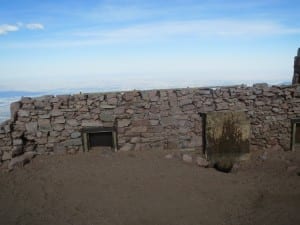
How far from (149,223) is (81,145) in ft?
13.1

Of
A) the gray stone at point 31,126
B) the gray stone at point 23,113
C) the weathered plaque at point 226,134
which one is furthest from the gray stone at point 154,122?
the gray stone at point 23,113

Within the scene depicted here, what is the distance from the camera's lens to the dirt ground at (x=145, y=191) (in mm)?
6094

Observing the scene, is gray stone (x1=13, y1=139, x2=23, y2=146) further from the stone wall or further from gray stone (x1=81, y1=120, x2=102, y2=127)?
gray stone (x1=81, y1=120, x2=102, y2=127)

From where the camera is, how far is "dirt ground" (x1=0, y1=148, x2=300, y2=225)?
6094mm

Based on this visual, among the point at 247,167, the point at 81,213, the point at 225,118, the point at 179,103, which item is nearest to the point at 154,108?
the point at 179,103

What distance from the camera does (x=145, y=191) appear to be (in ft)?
23.8

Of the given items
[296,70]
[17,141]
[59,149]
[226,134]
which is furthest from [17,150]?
[296,70]

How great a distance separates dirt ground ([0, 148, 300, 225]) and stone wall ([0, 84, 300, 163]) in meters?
0.48

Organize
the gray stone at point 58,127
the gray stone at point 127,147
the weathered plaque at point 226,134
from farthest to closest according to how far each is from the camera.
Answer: the weathered plaque at point 226,134, the gray stone at point 127,147, the gray stone at point 58,127

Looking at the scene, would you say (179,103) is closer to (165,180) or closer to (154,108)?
(154,108)

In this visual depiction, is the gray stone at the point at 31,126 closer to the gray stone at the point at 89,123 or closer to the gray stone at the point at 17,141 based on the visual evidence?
the gray stone at the point at 17,141

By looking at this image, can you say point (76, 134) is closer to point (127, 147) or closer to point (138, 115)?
point (127, 147)

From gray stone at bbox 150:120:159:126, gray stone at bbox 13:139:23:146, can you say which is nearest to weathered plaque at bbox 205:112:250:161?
gray stone at bbox 150:120:159:126

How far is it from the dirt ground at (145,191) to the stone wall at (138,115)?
0.48 m
